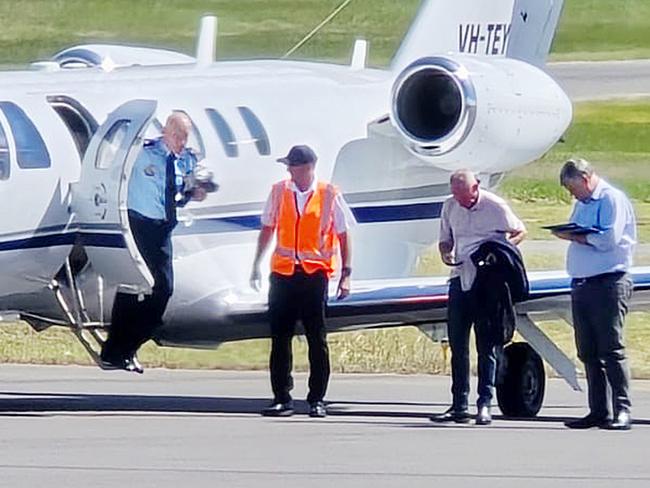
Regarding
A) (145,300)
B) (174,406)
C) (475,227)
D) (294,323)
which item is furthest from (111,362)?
(475,227)

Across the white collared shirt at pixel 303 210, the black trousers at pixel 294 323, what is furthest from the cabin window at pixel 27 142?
the black trousers at pixel 294 323

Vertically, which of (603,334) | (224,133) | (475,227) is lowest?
(603,334)

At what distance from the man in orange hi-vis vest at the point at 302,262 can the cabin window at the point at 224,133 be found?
1.57 metres

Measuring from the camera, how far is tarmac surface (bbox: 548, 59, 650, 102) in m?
54.7

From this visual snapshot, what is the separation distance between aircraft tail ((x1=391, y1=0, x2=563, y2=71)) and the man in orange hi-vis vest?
445 cm

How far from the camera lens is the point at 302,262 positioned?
16344mm

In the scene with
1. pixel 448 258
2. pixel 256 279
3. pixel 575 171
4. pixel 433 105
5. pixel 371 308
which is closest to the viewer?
pixel 575 171

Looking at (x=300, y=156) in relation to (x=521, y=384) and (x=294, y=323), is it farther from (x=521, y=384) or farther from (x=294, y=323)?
(x=521, y=384)

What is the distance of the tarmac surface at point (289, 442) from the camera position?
42.4 feet

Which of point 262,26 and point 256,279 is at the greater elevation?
point 262,26

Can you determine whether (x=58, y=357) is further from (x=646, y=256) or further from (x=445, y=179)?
(x=646, y=256)

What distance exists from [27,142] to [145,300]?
1448 mm

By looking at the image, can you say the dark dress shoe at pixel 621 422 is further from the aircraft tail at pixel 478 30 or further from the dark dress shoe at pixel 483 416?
the aircraft tail at pixel 478 30

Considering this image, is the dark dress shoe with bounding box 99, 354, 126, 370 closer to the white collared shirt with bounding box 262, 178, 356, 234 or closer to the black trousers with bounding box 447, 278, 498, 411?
the white collared shirt with bounding box 262, 178, 356, 234
